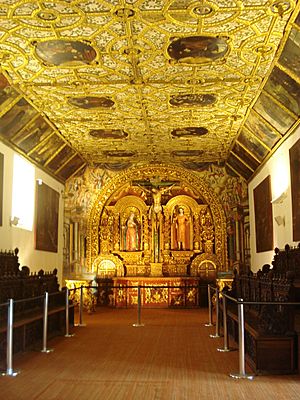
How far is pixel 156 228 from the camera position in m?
18.8

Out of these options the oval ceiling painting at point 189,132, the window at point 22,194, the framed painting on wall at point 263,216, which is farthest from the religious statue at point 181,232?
the window at point 22,194

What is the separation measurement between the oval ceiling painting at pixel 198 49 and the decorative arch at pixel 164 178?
9.62 metres

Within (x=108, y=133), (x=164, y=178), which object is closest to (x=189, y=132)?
(x=108, y=133)

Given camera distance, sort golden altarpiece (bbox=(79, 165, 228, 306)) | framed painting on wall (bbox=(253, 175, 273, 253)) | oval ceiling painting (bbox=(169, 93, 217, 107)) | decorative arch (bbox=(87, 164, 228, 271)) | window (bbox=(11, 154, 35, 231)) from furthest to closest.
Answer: decorative arch (bbox=(87, 164, 228, 271))
golden altarpiece (bbox=(79, 165, 228, 306))
framed painting on wall (bbox=(253, 175, 273, 253))
window (bbox=(11, 154, 35, 231))
oval ceiling painting (bbox=(169, 93, 217, 107))

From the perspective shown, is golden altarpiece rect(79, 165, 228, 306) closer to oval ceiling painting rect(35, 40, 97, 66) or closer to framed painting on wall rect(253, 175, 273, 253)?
framed painting on wall rect(253, 175, 273, 253)

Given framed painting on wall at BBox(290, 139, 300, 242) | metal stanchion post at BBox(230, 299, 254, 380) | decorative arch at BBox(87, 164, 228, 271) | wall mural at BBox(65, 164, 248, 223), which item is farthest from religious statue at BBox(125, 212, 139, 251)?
metal stanchion post at BBox(230, 299, 254, 380)

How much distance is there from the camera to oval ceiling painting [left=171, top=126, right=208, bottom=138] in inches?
590

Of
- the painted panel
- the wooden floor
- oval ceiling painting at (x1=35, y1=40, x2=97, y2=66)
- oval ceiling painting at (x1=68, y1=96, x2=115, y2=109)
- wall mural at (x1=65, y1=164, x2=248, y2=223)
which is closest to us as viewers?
the wooden floor

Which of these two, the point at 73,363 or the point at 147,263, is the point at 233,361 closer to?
the point at 73,363

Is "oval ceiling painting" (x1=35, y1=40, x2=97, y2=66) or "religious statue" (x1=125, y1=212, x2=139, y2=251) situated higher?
"oval ceiling painting" (x1=35, y1=40, x2=97, y2=66)

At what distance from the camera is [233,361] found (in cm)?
761

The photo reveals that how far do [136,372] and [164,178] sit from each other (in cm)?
1301

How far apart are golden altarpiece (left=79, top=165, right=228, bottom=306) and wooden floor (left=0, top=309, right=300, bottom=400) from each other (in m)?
7.56

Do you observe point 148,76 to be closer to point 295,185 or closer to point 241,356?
point 295,185
